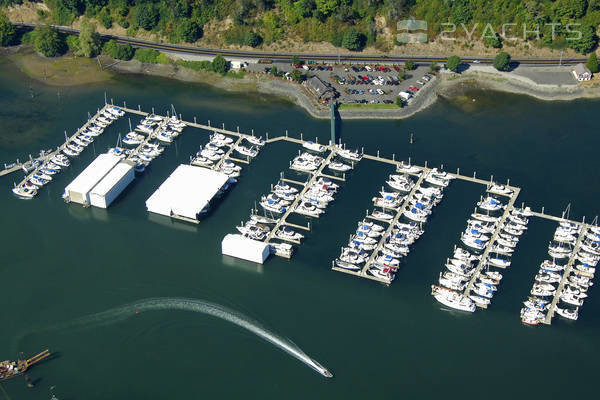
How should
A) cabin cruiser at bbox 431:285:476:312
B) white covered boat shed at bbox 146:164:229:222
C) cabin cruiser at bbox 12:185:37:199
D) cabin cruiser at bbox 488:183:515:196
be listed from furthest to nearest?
cabin cruiser at bbox 12:185:37:199 < cabin cruiser at bbox 488:183:515:196 < white covered boat shed at bbox 146:164:229:222 < cabin cruiser at bbox 431:285:476:312

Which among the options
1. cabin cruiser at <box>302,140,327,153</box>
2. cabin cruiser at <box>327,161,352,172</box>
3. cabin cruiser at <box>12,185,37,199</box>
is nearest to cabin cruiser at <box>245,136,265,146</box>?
cabin cruiser at <box>302,140,327,153</box>

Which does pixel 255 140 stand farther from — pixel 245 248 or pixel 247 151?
pixel 245 248

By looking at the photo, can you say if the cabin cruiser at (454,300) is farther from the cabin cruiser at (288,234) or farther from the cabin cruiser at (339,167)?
the cabin cruiser at (339,167)

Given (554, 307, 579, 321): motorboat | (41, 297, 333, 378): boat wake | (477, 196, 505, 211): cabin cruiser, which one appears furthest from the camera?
(477, 196, 505, 211): cabin cruiser

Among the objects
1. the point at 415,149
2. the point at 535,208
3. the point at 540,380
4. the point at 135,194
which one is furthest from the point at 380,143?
Answer: the point at 540,380

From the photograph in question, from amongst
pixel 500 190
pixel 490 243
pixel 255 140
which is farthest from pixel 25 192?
pixel 500 190

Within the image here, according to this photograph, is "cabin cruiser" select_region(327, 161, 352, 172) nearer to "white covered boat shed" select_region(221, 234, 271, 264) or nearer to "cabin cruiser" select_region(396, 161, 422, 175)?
"cabin cruiser" select_region(396, 161, 422, 175)
